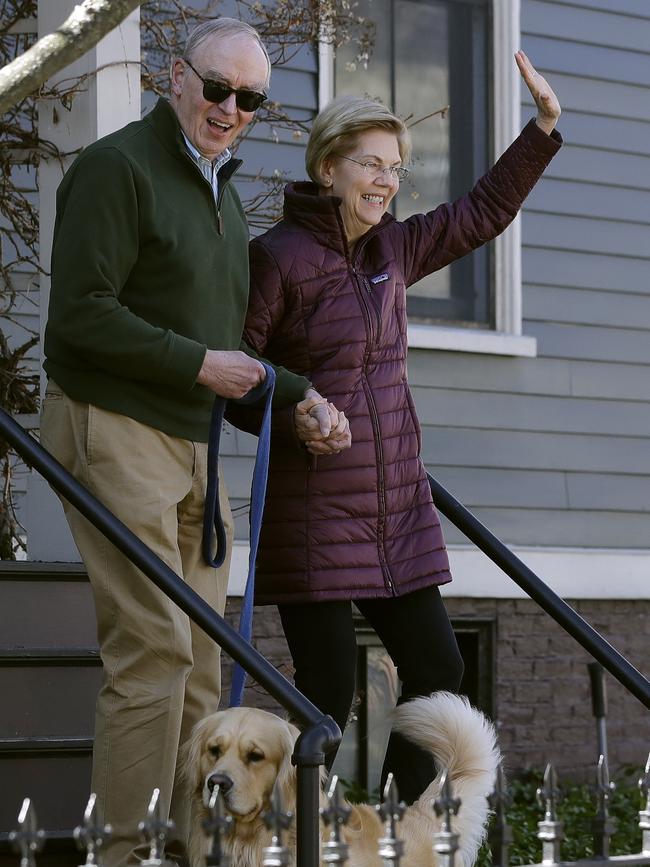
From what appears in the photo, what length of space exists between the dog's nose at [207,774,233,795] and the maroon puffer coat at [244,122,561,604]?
57cm

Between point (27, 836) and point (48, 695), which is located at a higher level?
point (48, 695)

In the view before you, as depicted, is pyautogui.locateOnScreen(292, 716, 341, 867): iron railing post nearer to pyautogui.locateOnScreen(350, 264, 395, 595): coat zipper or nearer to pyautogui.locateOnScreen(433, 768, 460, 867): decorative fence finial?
pyautogui.locateOnScreen(433, 768, 460, 867): decorative fence finial

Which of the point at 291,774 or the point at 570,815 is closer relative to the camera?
the point at 291,774

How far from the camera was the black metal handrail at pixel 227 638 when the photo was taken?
112 inches

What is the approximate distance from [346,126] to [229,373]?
0.86 metres

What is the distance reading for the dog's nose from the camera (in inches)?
130

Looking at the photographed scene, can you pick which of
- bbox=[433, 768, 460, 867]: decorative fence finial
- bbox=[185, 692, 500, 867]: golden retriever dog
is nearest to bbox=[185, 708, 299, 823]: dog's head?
bbox=[185, 692, 500, 867]: golden retriever dog

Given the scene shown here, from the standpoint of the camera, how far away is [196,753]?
3.43 meters

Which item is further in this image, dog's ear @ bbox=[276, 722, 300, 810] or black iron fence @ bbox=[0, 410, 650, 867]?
dog's ear @ bbox=[276, 722, 300, 810]

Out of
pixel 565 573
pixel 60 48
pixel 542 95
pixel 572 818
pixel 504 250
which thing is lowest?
pixel 572 818

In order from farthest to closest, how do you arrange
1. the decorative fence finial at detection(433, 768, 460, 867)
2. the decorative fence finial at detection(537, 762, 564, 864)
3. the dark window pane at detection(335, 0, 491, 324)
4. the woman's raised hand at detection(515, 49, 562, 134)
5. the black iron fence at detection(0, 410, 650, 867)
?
the dark window pane at detection(335, 0, 491, 324), the woman's raised hand at detection(515, 49, 562, 134), the decorative fence finial at detection(537, 762, 564, 864), the decorative fence finial at detection(433, 768, 460, 867), the black iron fence at detection(0, 410, 650, 867)

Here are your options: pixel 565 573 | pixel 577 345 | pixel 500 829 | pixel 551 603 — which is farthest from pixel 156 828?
pixel 577 345

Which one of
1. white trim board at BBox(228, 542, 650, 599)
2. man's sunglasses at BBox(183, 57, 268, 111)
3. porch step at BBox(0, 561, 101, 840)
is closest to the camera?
man's sunglasses at BBox(183, 57, 268, 111)

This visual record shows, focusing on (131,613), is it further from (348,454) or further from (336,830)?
(336,830)
